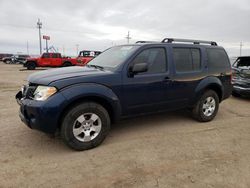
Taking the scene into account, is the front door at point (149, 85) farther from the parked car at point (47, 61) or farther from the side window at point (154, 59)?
the parked car at point (47, 61)

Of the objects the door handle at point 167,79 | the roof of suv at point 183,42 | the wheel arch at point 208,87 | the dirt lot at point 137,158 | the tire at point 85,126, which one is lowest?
the dirt lot at point 137,158

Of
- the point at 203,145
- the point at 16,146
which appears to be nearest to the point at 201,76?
the point at 203,145

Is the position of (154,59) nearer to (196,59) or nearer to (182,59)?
(182,59)

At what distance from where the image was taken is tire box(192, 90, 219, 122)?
496 cm

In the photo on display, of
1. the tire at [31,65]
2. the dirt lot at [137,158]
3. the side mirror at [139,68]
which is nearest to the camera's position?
the dirt lot at [137,158]

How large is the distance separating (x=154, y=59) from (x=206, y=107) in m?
1.89

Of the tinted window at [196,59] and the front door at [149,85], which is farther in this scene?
the tinted window at [196,59]

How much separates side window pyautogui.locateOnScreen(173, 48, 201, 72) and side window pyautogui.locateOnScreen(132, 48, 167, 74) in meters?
0.31

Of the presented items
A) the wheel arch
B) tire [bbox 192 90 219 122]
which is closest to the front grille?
the wheel arch

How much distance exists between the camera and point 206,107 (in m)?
5.09

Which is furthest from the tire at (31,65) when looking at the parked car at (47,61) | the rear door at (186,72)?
the rear door at (186,72)

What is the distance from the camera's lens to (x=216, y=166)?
10.2ft

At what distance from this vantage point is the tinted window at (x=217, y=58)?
16.7 feet

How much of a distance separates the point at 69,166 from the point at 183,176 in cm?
157
